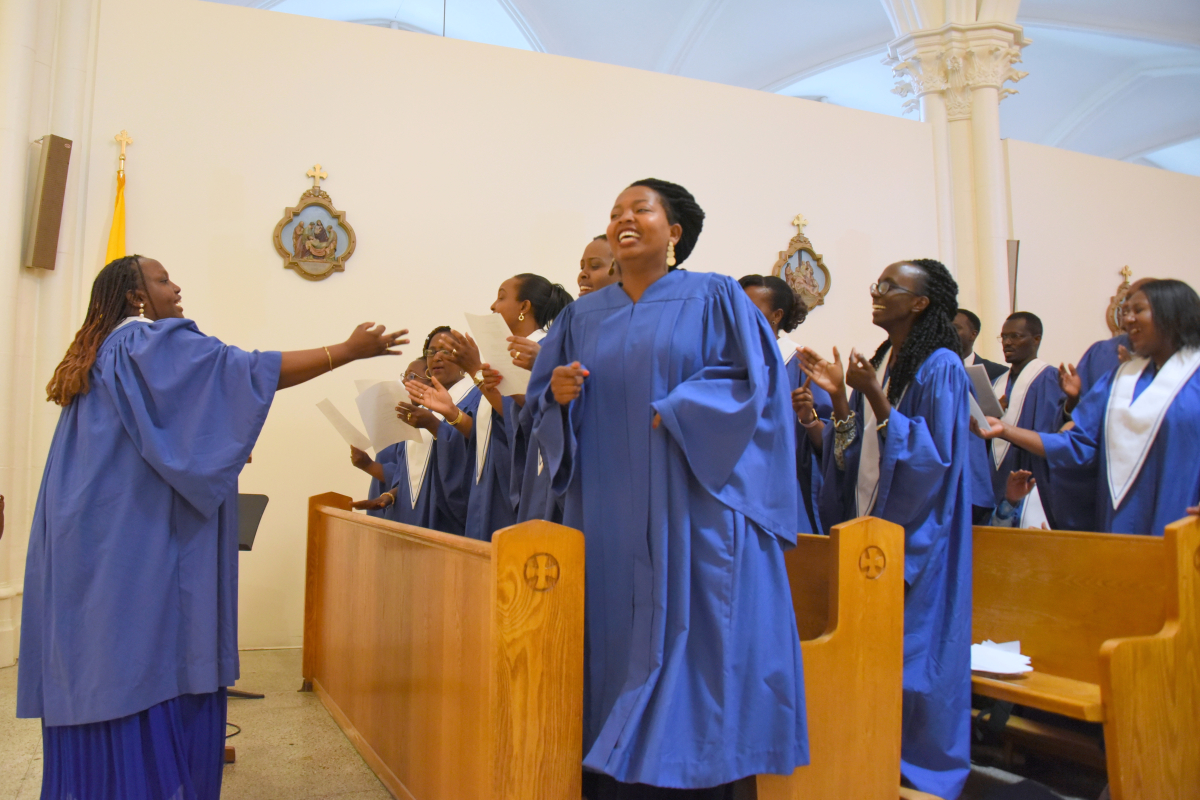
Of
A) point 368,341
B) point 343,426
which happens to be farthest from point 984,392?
point 343,426

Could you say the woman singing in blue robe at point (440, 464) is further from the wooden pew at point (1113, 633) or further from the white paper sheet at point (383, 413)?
the wooden pew at point (1113, 633)

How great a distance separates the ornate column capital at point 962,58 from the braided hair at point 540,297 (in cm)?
589

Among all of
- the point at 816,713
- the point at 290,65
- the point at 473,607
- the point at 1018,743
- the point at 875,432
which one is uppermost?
the point at 290,65

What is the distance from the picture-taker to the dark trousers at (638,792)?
2.11 m

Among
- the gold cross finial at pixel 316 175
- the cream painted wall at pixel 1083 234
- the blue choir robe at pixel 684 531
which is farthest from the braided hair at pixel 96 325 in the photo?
the cream painted wall at pixel 1083 234

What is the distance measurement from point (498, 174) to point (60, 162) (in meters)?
2.69

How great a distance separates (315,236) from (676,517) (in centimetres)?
441

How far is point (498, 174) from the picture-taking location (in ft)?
20.9

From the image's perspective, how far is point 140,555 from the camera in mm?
2514

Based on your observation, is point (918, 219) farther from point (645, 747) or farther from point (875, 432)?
point (645, 747)

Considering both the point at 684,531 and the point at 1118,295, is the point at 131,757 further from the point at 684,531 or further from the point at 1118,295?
the point at 1118,295

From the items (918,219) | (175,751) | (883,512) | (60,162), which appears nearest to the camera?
(175,751)

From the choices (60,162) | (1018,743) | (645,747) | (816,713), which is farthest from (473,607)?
(60,162)

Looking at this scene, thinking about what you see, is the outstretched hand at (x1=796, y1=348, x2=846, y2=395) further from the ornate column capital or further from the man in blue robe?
the ornate column capital
